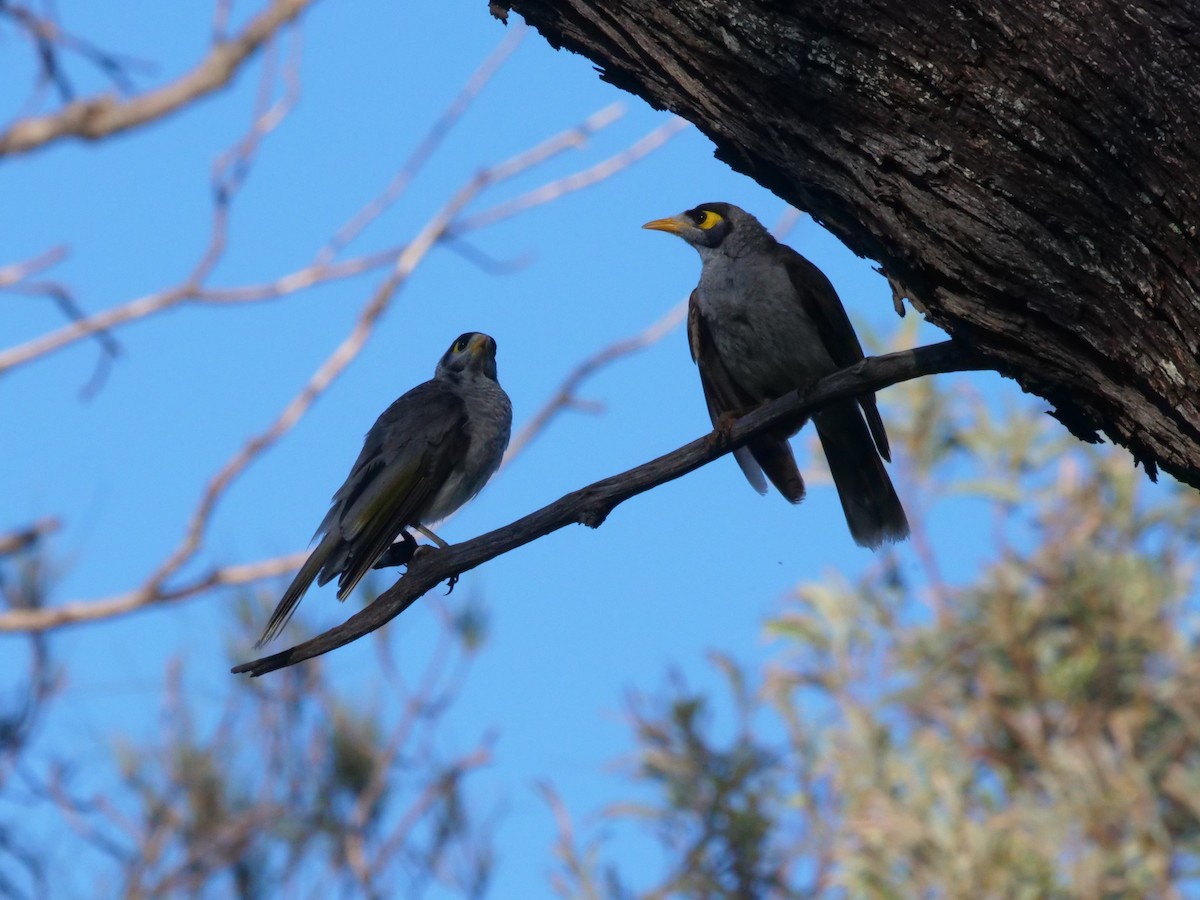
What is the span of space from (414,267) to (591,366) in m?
1.49

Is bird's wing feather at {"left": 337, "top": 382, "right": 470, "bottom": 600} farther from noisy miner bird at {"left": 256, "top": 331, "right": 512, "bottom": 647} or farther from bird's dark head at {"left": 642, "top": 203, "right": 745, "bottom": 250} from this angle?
bird's dark head at {"left": 642, "top": 203, "right": 745, "bottom": 250}

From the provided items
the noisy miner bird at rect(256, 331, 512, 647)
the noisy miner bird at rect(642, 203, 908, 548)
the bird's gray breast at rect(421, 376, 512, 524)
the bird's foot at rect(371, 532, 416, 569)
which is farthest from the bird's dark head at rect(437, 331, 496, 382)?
the noisy miner bird at rect(642, 203, 908, 548)

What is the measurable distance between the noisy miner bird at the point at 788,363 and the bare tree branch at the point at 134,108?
4685 millimetres

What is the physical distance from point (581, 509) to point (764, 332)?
90.2 inches

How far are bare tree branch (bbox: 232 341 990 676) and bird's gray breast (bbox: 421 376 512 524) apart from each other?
106 inches

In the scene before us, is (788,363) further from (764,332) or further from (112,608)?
(112,608)

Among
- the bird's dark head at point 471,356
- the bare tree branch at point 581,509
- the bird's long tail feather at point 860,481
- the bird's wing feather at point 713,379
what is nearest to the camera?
the bare tree branch at point 581,509

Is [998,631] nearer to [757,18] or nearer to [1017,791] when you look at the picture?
[1017,791]

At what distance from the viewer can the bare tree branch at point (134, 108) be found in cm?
902

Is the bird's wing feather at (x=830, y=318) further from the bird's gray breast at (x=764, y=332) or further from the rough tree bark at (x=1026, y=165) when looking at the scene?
the rough tree bark at (x=1026, y=165)

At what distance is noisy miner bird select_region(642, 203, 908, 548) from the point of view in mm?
5648

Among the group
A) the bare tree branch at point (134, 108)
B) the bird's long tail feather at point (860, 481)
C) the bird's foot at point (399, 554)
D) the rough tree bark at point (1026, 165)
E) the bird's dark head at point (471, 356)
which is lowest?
the rough tree bark at point (1026, 165)

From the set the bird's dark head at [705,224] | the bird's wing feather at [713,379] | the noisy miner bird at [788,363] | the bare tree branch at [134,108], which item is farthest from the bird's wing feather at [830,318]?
the bare tree branch at [134,108]

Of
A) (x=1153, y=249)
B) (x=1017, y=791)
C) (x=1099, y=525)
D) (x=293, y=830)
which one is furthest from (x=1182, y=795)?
(x=1153, y=249)
